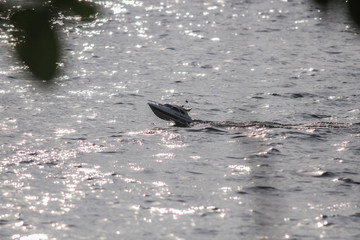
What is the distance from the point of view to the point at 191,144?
46375 mm

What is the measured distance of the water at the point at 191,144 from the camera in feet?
109

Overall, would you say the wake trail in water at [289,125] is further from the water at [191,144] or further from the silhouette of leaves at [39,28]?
the silhouette of leaves at [39,28]

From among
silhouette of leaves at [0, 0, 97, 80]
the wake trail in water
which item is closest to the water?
the wake trail in water

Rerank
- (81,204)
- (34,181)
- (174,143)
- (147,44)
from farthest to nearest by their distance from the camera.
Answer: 1. (147,44)
2. (174,143)
3. (34,181)
4. (81,204)

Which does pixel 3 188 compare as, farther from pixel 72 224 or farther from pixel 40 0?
pixel 40 0

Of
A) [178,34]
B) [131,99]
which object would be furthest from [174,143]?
[178,34]

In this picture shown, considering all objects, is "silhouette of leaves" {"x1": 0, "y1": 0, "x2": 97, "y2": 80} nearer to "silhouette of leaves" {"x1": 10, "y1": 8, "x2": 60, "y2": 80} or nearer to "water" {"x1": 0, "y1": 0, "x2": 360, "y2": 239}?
"silhouette of leaves" {"x1": 10, "y1": 8, "x2": 60, "y2": 80}

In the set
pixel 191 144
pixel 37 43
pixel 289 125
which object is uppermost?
pixel 37 43

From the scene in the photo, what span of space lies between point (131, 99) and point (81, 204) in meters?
22.9

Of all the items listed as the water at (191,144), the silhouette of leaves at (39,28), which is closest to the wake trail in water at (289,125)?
the water at (191,144)

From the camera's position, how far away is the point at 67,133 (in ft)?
155

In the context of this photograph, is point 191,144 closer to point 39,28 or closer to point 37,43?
point 39,28

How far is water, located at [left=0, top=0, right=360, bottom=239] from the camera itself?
33.1m

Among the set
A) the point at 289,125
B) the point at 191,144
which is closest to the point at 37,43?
the point at 191,144
